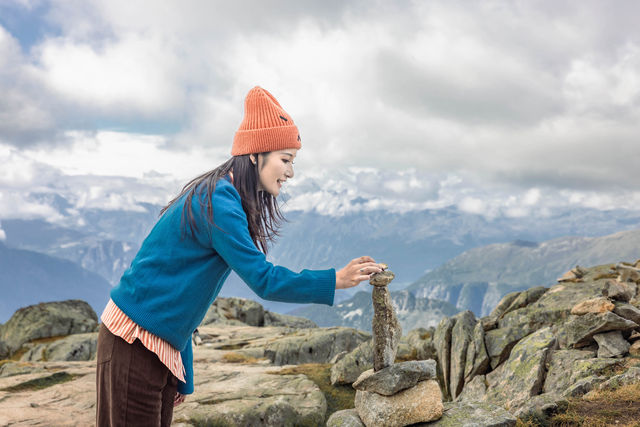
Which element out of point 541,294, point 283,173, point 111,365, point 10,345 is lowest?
point 10,345

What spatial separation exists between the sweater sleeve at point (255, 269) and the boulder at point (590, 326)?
14.9m

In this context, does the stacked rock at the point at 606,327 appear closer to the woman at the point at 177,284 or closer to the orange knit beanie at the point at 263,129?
the woman at the point at 177,284

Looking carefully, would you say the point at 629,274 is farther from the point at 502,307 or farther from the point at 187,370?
the point at 187,370

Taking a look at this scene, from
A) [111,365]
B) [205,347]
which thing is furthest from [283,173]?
[205,347]

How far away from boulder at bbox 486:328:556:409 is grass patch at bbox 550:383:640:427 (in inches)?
139

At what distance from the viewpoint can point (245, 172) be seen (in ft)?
17.2

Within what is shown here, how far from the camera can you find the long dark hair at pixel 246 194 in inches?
190

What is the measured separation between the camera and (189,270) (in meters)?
4.76

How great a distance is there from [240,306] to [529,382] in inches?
2233

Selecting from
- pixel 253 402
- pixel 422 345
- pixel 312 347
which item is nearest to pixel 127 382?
pixel 253 402

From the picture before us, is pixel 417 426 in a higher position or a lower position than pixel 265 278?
lower

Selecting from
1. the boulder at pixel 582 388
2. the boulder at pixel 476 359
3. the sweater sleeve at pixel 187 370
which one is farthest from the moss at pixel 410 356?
the sweater sleeve at pixel 187 370

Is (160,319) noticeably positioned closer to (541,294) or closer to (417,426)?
(417,426)

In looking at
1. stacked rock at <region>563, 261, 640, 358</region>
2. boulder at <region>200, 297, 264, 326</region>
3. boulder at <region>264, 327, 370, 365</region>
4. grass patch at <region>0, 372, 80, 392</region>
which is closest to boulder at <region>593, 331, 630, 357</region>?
stacked rock at <region>563, 261, 640, 358</region>
